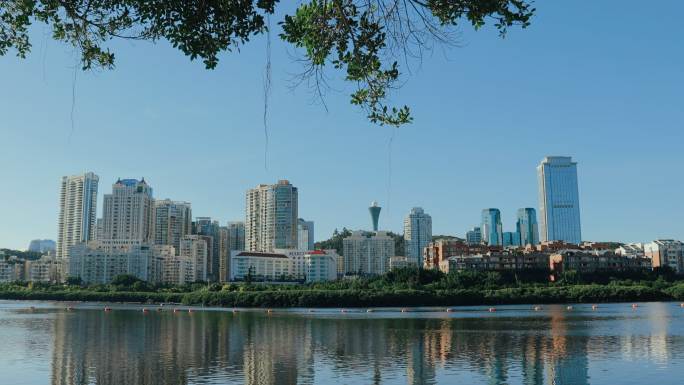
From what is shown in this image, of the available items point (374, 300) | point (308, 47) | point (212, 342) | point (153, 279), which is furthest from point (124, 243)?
point (308, 47)

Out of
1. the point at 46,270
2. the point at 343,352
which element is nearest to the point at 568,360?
the point at 343,352

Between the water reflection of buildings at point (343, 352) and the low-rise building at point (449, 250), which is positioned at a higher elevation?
the low-rise building at point (449, 250)

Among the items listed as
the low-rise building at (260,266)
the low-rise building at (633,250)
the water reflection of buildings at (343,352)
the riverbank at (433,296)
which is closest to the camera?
the water reflection of buildings at (343,352)

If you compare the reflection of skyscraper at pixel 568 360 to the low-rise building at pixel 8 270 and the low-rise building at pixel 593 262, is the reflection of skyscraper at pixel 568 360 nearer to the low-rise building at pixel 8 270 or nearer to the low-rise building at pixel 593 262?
the low-rise building at pixel 593 262

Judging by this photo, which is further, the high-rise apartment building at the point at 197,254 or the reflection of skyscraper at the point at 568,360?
the high-rise apartment building at the point at 197,254

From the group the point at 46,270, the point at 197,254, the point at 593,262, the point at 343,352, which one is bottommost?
the point at 343,352

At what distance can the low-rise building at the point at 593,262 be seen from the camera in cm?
12890

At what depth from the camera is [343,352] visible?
36344 mm

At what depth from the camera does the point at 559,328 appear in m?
49.4

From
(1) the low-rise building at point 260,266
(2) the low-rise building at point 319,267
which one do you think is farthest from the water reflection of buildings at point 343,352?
(2) the low-rise building at point 319,267

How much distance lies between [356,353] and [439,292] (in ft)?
201

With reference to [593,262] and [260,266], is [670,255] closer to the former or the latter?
[593,262]

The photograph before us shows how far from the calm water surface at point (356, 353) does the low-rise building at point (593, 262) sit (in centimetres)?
7554

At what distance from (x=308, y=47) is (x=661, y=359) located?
29183 millimetres
